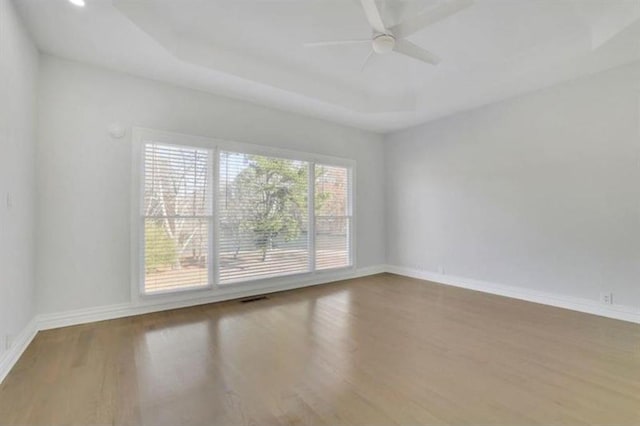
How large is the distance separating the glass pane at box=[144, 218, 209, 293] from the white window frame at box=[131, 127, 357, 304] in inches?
2.5

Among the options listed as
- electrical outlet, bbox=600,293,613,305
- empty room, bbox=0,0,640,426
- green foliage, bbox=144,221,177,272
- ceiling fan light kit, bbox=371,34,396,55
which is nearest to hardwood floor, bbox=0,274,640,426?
empty room, bbox=0,0,640,426

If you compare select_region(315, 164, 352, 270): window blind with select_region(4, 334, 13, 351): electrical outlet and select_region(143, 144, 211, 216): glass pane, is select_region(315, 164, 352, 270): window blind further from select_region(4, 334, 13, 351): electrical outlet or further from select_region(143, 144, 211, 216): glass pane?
Answer: select_region(4, 334, 13, 351): electrical outlet

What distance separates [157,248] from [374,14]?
136 inches

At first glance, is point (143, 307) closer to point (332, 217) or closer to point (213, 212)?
point (213, 212)

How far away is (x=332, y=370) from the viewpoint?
2.34m

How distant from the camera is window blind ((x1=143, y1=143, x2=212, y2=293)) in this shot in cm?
368

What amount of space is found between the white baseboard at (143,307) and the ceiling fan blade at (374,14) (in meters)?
3.68

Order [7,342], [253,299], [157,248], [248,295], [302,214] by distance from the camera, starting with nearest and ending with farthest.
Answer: [7,342]
[157,248]
[253,299]
[248,295]
[302,214]

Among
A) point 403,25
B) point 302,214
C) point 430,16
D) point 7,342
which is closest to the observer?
point 7,342

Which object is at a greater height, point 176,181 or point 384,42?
point 384,42

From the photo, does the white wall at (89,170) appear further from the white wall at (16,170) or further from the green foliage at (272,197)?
the green foliage at (272,197)

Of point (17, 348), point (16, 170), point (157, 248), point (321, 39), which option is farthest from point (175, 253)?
point (321, 39)

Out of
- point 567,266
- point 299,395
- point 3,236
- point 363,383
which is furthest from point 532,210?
point 3,236

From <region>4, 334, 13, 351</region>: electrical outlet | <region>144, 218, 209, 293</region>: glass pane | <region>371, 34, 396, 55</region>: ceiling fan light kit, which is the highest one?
<region>371, 34, 396, 55</region>: ceiling fan light kit
